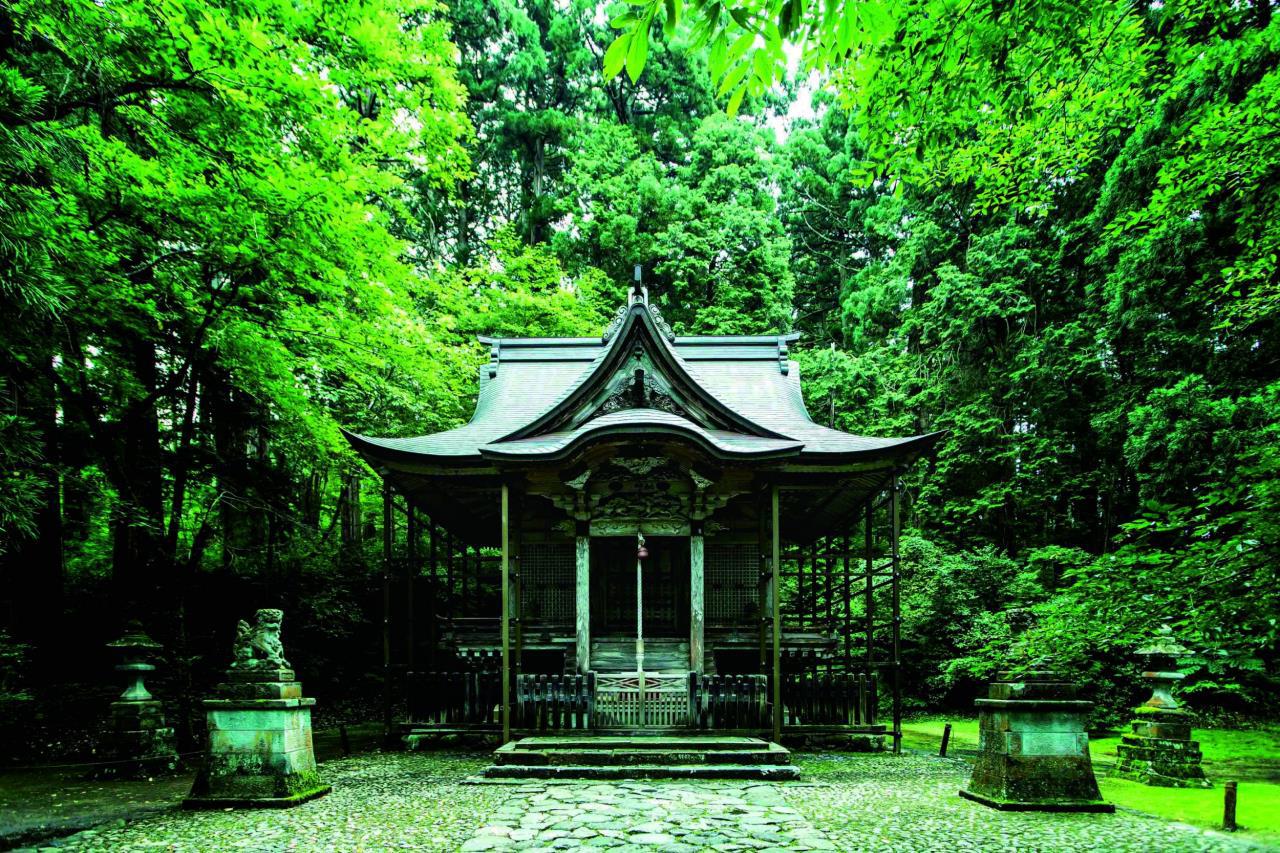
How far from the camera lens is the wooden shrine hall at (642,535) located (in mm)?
11211

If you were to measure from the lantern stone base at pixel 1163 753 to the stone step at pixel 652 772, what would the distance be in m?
4.61

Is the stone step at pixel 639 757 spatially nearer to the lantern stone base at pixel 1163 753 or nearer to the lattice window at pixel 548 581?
the lantern stone base at pixel 1163 753

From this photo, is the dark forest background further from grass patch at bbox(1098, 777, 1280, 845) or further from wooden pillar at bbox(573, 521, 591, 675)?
wooden pillar at bbox(573, 521, 591, 675)

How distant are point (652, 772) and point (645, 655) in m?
4.13

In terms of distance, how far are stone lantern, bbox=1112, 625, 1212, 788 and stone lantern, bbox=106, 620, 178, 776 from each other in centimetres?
1247

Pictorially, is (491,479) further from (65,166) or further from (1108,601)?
(1108,601)

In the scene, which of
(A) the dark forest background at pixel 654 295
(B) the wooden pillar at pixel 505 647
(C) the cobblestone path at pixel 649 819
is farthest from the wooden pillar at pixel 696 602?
(A) the dark forest background at pixel 654 295

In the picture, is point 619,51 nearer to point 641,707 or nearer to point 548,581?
point 641,707

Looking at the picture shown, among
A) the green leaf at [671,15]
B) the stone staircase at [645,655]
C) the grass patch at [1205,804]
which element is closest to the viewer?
the green leaf at [671,15]

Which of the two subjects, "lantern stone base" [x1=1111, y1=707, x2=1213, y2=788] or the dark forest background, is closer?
the dark forest background

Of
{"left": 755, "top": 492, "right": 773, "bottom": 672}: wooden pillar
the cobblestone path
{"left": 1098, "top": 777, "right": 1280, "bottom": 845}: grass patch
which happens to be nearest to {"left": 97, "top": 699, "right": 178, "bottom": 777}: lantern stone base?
the cobblestone path

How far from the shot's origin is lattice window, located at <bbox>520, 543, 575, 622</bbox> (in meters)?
14.8

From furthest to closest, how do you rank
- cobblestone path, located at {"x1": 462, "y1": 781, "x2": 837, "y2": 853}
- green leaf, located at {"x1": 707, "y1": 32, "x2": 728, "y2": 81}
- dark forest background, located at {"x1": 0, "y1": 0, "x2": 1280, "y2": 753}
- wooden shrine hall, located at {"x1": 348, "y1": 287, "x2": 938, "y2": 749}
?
wooden shrine hall, located at {"x1": 348, "y1": 287, "x2": 938, "y2": 749}, cobblestone path, located at {"x1": 462, "y1": 781, "x2": 837, "y2": 853}, dark forest background, located at {"x1": 0, "y1": 0, "x2": 1280, "y2": 753}, green leaf, located at {"x1": 707, "y1": 32, "x2": 728, "y2": 81}

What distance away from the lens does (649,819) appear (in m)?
6.99
